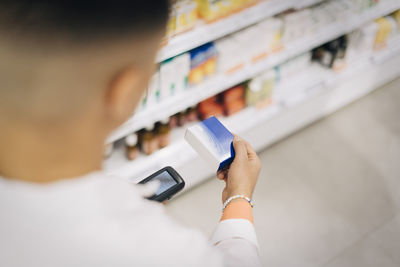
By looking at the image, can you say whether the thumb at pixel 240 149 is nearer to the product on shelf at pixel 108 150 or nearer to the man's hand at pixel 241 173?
the man's hand at pixel 241 173

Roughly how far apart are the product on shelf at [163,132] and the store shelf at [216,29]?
42 centimetres

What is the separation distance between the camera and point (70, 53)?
505mm

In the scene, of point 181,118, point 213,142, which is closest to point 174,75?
point 181,118

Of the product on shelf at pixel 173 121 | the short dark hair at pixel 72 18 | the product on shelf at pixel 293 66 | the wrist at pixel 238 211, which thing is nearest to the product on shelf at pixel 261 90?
the product on shelf at pixel 293 66

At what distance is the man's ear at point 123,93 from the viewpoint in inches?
21.9

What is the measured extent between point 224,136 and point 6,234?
3.01 ft

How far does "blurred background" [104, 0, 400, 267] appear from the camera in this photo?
197 centimetres

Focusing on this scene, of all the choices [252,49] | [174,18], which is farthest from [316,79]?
[174,18]

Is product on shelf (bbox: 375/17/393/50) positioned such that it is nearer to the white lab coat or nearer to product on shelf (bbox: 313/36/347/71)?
product on shelf (bbox: 313/36/347/71)

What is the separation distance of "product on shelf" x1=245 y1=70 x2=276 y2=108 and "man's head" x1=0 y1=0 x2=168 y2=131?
1790 mm

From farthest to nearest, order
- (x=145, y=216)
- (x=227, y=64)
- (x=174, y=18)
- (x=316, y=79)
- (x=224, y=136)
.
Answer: (x=316, y=79), (x=227, y=64), (x=174, y=18), (x=224, y=136), (x=145, y=216)

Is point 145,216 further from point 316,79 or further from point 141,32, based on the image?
point 316,79

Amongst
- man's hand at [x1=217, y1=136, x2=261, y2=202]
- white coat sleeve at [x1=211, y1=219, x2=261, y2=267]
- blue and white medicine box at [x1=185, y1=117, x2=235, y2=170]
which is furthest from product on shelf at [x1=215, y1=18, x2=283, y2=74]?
white coat sleeve at [x1=211, y1=219, x2=261, y2=267]

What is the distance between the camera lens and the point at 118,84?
0.56 metres
